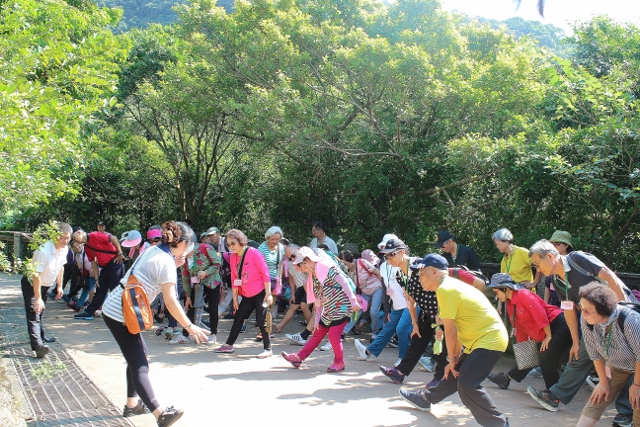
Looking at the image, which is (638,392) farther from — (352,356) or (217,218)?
(217,218)

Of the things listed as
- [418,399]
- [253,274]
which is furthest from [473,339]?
[253,274]

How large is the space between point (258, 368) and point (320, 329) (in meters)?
0.94

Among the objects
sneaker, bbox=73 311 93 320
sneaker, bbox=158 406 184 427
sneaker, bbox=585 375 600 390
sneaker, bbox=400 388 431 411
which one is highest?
sneaker, bbox=73 311 93 320

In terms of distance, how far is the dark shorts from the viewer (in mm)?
10676

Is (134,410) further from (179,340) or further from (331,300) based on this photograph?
(179,340)

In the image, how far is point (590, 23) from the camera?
39.0ft

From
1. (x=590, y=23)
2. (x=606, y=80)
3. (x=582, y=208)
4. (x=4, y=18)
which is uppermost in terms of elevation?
(x=590, y=23)

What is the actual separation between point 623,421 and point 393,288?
343cm

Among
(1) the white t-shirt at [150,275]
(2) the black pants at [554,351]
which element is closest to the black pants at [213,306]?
(1) the white t-shirt at [150,275]

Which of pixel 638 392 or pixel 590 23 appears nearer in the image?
pixel 638 392

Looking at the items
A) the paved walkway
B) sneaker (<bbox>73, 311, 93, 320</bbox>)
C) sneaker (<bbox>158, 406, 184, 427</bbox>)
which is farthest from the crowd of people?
sneaker (<bbox>73, 311, 93, 320</bbox>)

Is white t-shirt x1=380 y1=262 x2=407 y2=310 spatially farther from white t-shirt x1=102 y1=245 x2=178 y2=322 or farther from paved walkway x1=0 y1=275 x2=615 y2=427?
white t-shirt x1=102 y1=245 x2=178 y2=322

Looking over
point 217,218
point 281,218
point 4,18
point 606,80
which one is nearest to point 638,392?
point 606,80

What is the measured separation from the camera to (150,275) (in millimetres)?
5340
